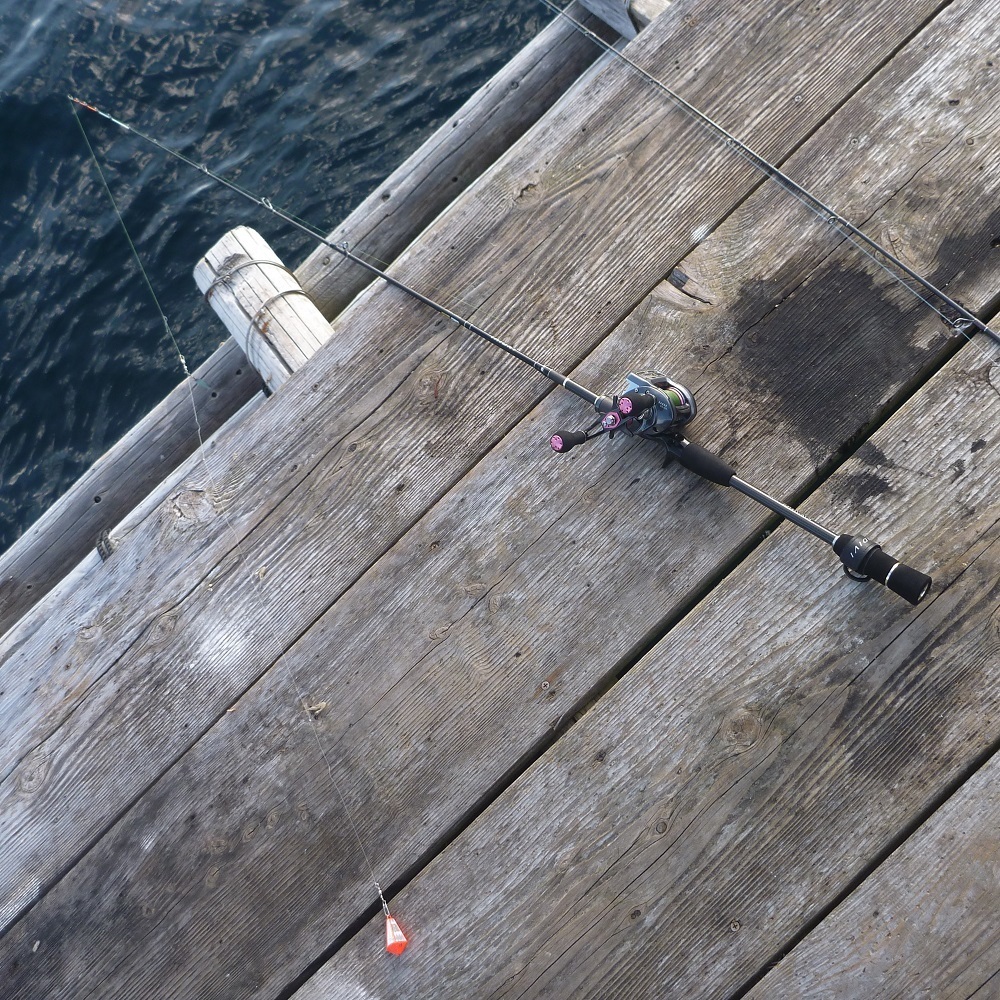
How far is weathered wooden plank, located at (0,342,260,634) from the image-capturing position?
3.74 metres

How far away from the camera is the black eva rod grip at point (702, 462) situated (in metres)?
2.67

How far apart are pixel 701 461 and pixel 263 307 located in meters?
1.81

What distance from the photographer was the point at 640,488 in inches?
113

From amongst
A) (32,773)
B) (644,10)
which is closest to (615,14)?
(644,10)

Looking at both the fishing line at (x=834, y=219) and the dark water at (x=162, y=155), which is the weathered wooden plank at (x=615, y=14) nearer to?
the fishing line at (x=834, y=219)

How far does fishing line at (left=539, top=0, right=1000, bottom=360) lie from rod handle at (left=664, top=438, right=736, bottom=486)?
85 cm

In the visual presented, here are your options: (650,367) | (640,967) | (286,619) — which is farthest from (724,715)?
(286,619)

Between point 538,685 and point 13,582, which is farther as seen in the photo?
point 13,582

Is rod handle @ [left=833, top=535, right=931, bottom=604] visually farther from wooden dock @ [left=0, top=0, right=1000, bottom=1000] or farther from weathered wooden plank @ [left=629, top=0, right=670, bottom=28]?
weathered wooden plank @ [left=629, top=0, right=670, bottom=28]

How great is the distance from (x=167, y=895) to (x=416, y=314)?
2223 mm

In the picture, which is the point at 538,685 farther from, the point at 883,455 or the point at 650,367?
the point at 883,455

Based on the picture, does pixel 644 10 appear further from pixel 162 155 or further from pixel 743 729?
pixel 162 155

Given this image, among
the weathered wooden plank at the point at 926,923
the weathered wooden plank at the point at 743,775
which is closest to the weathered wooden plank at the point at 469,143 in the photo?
the weathered wooden plank at the point at 743,775

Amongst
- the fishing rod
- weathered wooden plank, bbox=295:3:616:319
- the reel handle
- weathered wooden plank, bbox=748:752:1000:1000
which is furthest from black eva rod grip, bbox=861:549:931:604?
weathered wooden plank, bbox=295:3:616:319
